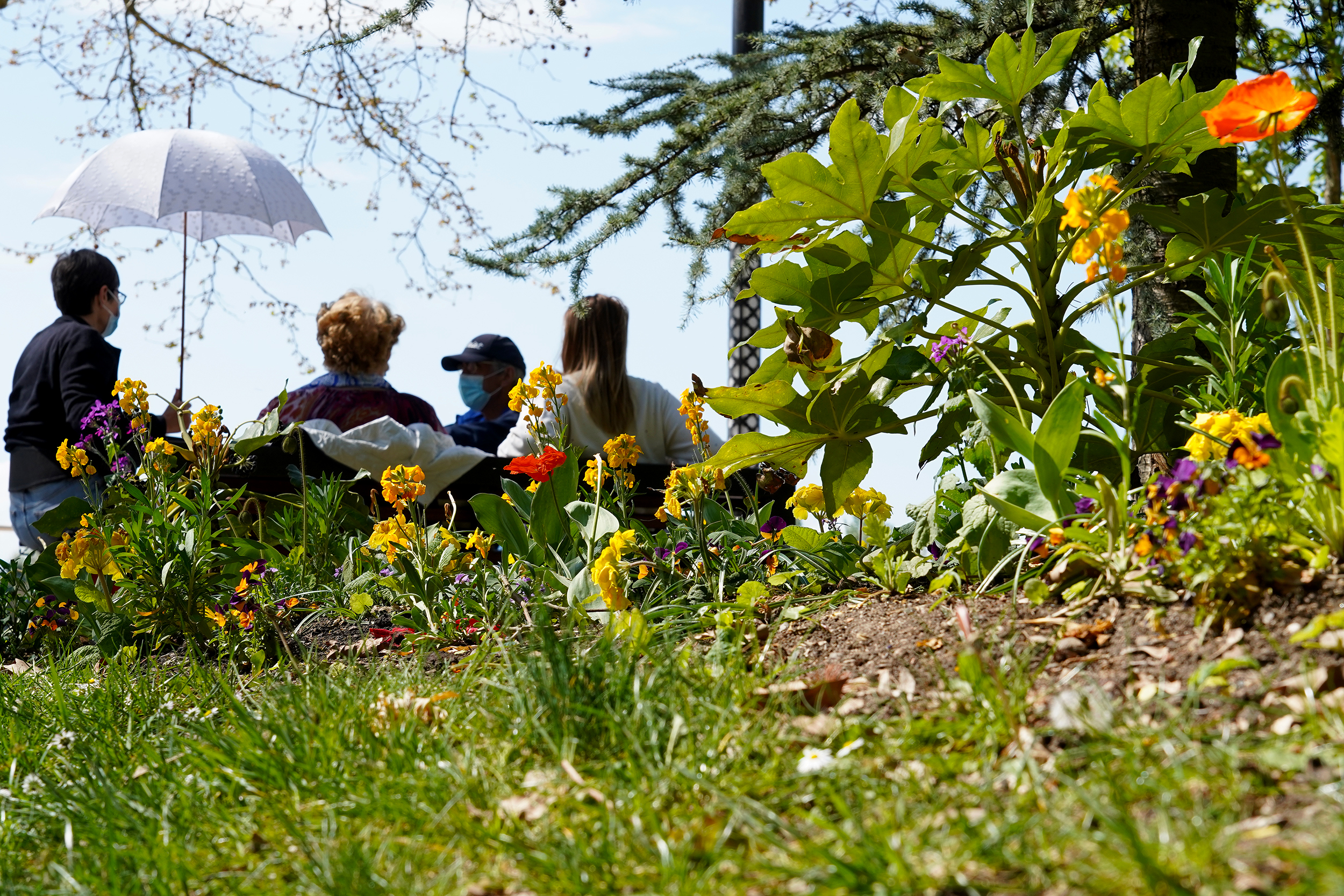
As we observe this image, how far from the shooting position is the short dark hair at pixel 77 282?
4.88 m

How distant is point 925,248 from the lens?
8.71 ft

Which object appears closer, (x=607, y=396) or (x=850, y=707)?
(x=850, y=707)

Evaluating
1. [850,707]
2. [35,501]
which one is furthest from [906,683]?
[35,501]

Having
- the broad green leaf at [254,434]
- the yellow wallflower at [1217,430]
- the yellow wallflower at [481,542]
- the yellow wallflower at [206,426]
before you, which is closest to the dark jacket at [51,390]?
the broad green leaf at [254,434]

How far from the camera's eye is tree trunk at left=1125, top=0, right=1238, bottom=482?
344 cm

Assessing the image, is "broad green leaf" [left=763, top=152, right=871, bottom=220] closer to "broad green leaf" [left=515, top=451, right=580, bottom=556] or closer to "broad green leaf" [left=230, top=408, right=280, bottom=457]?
"broad green leaf" [left=515, top=451, right=580, bottom=556]

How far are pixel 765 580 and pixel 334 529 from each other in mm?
1815

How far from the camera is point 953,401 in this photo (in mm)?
2611

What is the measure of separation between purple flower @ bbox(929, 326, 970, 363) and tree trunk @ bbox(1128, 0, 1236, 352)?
1.27 m

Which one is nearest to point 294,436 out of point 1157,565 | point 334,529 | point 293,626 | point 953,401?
point 334,529

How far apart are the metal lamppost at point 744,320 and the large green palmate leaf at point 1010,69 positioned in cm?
326

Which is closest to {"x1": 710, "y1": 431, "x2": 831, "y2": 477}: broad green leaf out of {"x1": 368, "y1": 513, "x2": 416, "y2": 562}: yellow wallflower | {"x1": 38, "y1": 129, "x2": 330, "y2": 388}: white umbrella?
{"x1": 368, "y1": 513, "x2": 416, "y2": 562}: yellow wallflower

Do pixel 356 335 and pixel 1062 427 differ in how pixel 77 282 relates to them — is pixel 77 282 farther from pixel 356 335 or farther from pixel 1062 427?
pixel 1062 427

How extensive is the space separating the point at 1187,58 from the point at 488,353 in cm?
429
